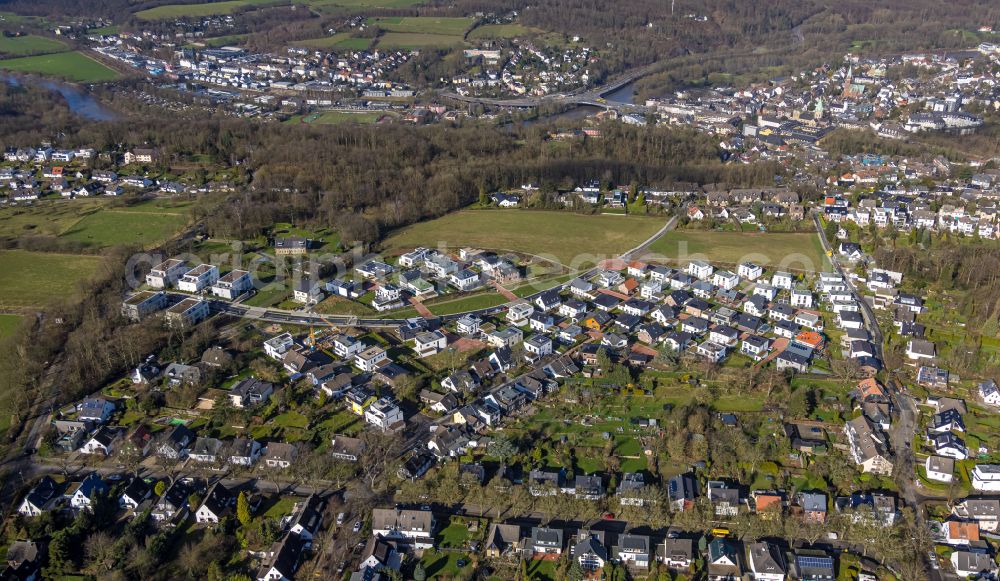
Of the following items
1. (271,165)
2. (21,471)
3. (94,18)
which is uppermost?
(94,18)

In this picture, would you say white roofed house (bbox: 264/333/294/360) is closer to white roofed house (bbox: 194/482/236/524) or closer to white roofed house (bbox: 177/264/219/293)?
white roofed house (bbox: 177/264/219/293)

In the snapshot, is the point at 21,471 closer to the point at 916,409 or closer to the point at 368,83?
the point at 916,409

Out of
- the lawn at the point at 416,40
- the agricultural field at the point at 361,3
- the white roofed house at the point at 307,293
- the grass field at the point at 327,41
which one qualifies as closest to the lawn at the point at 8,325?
the white roofed house at the point at 307,293

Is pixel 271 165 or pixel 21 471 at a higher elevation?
pixel 271 165

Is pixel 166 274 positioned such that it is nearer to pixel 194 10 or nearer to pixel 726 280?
pixel 726 280

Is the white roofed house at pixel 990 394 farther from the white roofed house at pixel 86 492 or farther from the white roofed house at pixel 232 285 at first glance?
the white roofed house at pixel 232 285

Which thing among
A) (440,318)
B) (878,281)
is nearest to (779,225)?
(878,281)

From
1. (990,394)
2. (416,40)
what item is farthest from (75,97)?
(990,394)
